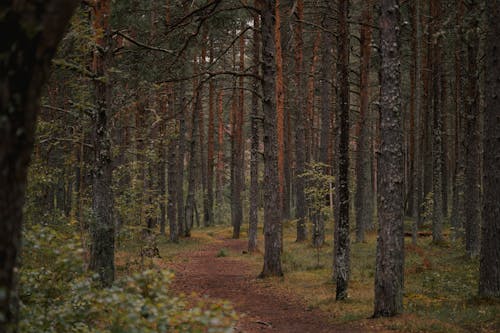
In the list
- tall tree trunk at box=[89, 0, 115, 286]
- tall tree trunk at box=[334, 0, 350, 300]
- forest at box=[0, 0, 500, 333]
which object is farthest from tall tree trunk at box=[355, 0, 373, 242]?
tall tree trunk at box=[89, 0, 115, 286]

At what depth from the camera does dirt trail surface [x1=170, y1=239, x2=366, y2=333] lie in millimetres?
9224

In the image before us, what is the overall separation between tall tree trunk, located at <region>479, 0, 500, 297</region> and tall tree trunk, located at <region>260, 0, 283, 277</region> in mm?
5961

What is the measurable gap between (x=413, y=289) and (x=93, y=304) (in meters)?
9.34

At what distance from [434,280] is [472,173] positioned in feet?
18.2

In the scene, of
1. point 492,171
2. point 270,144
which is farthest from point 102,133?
point 492,171

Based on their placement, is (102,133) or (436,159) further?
(436,159)

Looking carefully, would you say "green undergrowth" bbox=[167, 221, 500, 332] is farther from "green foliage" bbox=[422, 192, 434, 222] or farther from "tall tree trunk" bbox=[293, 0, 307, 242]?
"green foliage" bbox=[422, 192, 434, 222]

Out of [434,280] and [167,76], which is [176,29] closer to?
[167,76]

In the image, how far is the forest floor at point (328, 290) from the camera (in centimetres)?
857

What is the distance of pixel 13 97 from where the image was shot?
98.5 inches

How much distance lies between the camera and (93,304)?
445 centimetres

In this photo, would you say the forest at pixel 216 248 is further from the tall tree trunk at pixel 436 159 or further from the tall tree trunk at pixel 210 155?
the tall tree trunk at pixel 210 155

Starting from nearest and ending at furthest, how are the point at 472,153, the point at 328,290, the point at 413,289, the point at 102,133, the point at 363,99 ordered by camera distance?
the point at 102,133 < the point at 413,289 < the point at 328,290 < the point at 472,153 < the point at 363,99

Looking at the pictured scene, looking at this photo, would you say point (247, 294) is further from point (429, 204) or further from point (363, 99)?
point (429, 204)
